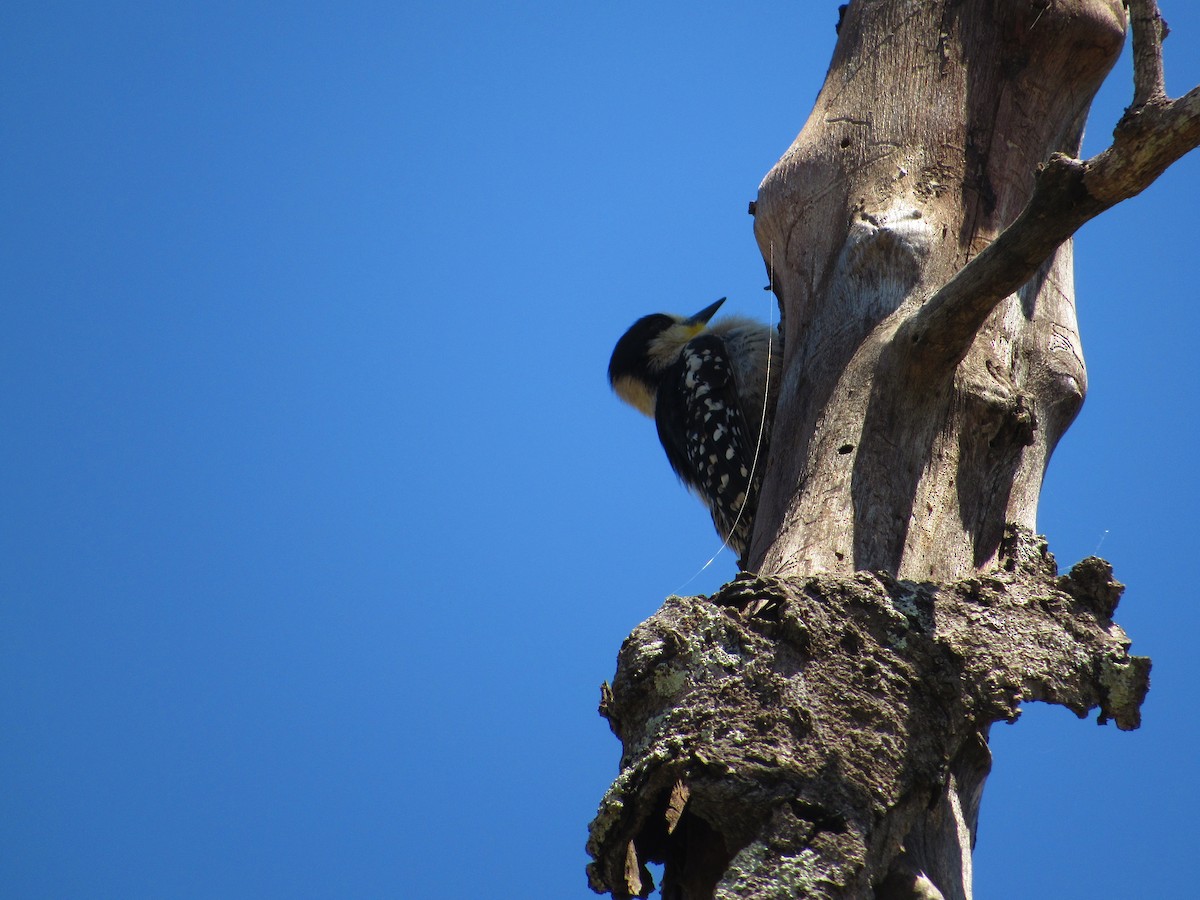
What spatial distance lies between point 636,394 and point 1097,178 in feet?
13.9

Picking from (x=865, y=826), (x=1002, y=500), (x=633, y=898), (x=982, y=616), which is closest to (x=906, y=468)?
(x=1002, y=500)

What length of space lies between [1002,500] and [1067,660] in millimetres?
526

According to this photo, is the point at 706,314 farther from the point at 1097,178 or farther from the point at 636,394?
the point at 1097,178

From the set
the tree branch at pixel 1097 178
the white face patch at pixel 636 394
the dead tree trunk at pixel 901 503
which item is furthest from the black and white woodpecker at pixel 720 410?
the tree branch at pixel 1097 178

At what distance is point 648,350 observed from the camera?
6.22 meters

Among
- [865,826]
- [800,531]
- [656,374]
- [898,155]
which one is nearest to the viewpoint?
[865,826]

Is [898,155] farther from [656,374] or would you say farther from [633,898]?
[656,374]

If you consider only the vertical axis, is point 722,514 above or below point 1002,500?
above

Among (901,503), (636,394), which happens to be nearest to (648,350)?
(636,394)

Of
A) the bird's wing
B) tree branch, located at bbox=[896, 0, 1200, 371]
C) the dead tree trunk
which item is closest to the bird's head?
the bird's wing

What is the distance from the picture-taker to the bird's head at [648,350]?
6.17m

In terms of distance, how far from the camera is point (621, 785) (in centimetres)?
204

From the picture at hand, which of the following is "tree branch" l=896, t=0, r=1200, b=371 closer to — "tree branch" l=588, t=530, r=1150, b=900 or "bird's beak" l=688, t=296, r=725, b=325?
"tree branch" l=588, t=530, r=1150, b=900

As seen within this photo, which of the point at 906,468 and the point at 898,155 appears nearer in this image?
the point at 906,468
